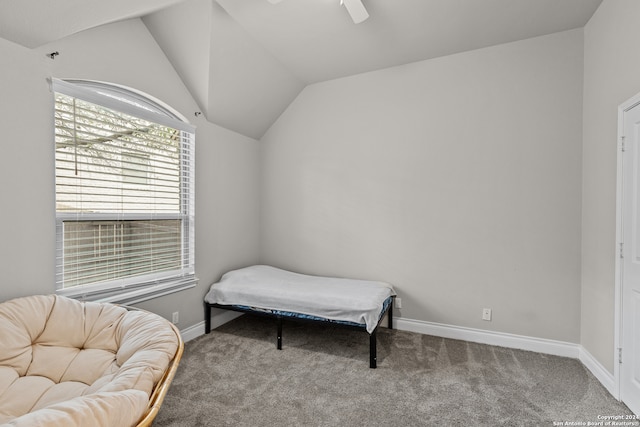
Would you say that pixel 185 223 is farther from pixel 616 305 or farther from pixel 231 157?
pixel 616 305

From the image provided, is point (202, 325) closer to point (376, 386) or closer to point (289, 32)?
point (376, 386)

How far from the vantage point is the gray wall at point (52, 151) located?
1.79 m

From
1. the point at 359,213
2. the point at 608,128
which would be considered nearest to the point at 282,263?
the point at 359,213

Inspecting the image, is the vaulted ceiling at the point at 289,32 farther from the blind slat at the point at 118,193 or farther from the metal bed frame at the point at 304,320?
the metal bed frame at the point at 304,320

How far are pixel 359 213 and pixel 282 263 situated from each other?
3.88ft

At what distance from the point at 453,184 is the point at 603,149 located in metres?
1.10

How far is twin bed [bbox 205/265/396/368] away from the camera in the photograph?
2576 millimetres

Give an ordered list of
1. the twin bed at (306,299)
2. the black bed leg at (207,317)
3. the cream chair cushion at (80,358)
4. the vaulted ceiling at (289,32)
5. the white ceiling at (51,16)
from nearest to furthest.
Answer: the cream chair cushion at (80,358), the white ceiling at (51,16), the vaulted ceiling at (289,32), the twin bed at (306,299), the black bed leg at (207,317)

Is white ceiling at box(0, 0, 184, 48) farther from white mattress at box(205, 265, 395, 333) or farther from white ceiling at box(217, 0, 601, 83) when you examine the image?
white mattress at box(205, 265, 395, 333)

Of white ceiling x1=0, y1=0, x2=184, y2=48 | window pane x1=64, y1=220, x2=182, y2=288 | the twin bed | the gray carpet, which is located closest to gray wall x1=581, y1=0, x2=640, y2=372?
the gray carpet

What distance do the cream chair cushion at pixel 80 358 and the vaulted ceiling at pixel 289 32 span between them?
1.60m

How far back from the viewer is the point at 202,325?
310 cm

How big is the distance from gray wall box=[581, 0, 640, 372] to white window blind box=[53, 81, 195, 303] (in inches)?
134

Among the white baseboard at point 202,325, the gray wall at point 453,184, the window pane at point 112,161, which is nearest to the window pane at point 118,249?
the window pane at point 112,161
